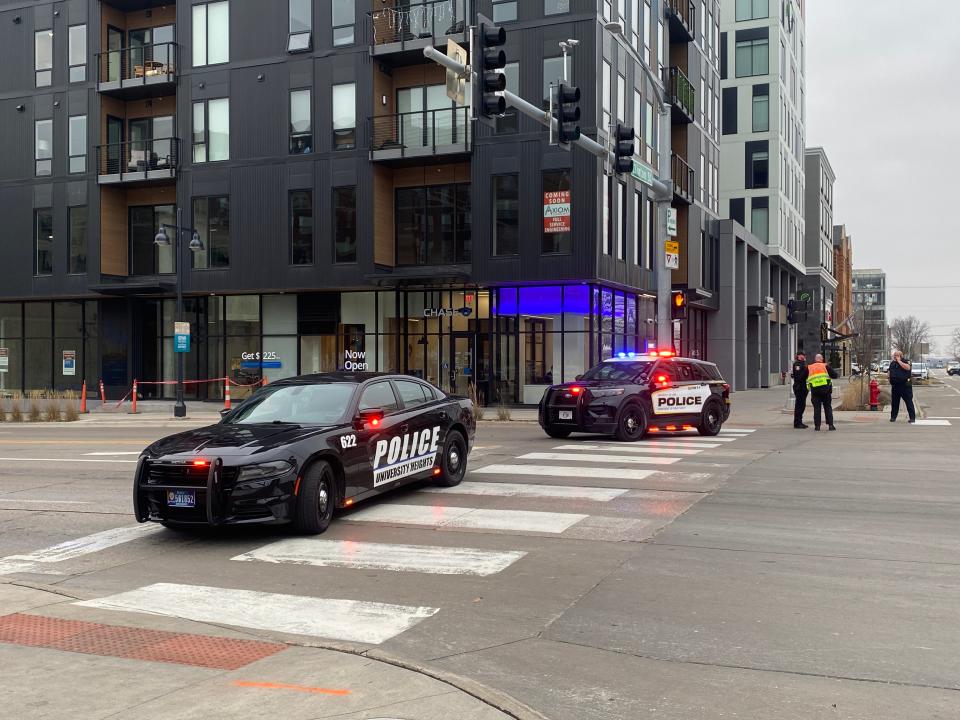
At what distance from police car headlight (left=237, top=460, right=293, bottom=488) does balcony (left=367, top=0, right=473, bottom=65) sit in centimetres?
2368

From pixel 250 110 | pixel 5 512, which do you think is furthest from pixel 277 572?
pixel 250 110

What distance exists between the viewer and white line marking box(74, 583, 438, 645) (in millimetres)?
5828

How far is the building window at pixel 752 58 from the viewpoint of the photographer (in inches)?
2231

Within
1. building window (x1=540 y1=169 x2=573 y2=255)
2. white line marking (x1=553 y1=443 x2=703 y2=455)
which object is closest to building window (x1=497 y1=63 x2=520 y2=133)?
building window (x1=540 y1=169 x2=573 y2=255)

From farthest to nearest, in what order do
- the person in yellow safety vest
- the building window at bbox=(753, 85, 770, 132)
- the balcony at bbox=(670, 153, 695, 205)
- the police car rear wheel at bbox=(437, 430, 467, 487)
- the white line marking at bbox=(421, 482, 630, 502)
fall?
the building window at bbox=(753, 85, 770, 132) < the balcony at bbox=(670, 153, 695, 205) < the person in yellow safety vest < the police car rear wheel at bbox=(437, 430, 467, 487) < the white line marking at bbox=(421, 482, 630, 502)

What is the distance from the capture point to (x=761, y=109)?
57062 millimetres

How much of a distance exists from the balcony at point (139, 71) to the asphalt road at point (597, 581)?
24840 mm

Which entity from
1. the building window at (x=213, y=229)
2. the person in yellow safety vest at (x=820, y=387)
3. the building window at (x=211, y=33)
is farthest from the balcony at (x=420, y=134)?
the person in yellow safety vest at (x=820, y=387)

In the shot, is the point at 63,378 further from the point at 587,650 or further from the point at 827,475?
the point at 587,650

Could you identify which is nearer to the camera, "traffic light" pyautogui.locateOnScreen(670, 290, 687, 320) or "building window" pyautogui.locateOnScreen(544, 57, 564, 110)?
"traffic light" pyautogui.locateOnScreen(670, 290, 687, 320)

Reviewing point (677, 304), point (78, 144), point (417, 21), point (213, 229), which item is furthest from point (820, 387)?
point (78, 144)

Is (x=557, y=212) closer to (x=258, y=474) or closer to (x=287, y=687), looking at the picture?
(x=258, y=474)

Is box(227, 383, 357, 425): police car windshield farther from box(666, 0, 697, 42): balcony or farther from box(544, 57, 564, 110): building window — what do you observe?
box(666, 0, 697, 42): balcony

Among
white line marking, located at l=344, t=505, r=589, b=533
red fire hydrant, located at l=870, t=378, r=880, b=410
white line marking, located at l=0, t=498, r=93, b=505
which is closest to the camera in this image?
white line marking, located at l=344, t=505, r=589, b=533
